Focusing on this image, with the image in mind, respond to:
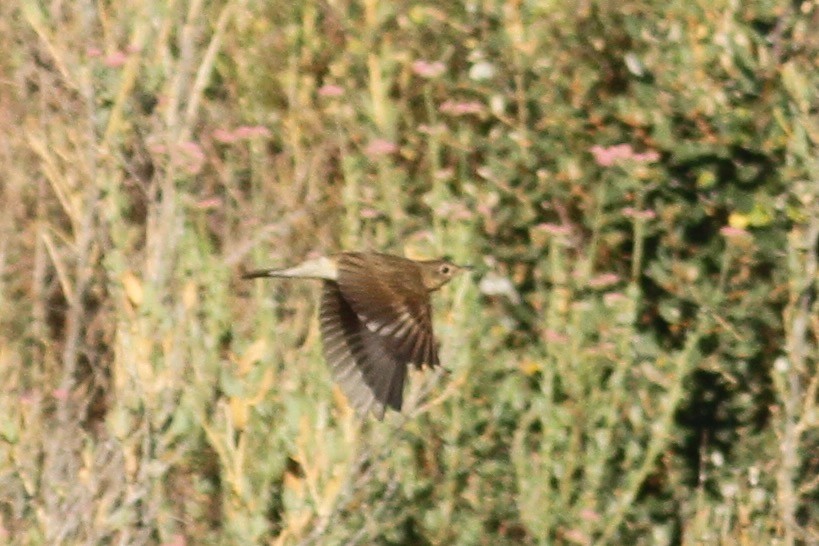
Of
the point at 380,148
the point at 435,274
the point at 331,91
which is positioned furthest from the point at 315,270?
the point at 331,91

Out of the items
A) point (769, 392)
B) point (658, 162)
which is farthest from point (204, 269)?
point (769, 392)

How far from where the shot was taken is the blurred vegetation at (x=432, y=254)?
3199 mm

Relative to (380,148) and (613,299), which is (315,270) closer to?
(380,148)

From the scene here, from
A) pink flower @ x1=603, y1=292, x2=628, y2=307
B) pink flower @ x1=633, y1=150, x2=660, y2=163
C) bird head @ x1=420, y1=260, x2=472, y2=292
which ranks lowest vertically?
pink flower @ x1=603, y1=292, x2=628, y2=307

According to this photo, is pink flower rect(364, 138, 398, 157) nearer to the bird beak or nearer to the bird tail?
the bird tail

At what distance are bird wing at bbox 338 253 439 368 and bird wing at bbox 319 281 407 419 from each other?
25mm

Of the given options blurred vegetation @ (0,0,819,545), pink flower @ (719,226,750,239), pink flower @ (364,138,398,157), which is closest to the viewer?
blurred vegetation @ (0,0,819,545)

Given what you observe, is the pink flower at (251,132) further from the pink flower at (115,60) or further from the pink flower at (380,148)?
the pink flower at (115,60)

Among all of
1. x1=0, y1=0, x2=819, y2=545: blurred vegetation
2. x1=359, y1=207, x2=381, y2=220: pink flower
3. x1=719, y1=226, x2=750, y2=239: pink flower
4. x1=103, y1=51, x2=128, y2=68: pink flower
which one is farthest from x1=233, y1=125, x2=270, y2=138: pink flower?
x1=719, y1=226, x2=750, y2=239: pink flower

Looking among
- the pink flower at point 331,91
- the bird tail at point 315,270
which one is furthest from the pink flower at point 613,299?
the pink flower at point 331,91

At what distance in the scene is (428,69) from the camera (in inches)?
162

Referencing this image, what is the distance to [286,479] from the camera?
3.12m

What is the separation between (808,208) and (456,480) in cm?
90

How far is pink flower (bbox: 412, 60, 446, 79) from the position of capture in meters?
4.09
